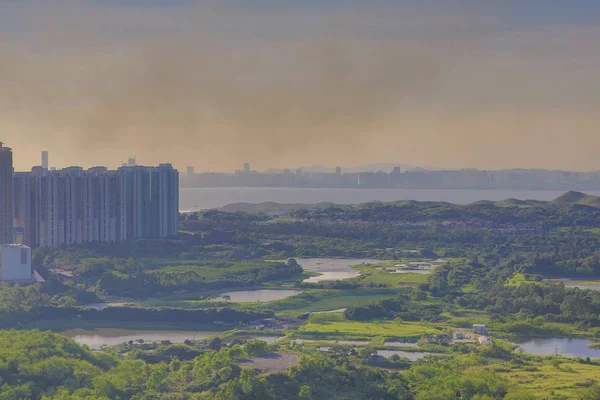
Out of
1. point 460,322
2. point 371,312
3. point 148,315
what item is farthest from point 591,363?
point 148,315

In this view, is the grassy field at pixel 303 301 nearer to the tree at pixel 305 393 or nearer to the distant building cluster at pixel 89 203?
the distant building cluster at pixel 89 203

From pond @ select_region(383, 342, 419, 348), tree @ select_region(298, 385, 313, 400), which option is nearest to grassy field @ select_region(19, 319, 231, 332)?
pond @ select_region(383, 342, 419, 348)

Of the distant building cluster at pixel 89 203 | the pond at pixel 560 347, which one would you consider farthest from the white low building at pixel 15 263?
the pond at pixel 560 347

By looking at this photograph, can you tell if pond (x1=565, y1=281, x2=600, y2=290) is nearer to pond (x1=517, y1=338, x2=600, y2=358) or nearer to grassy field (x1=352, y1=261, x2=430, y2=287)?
grassy field (x1=352, y1=261, x2=430, y2=287)

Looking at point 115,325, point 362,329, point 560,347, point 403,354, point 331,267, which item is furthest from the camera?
point 331,267

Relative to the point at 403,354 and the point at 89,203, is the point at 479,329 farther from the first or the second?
the point at 89,203

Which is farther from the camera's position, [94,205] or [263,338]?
[94,205]

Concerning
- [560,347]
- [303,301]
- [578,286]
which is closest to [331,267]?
[303,301]
